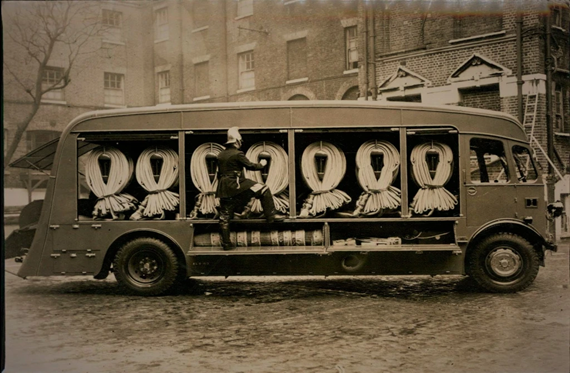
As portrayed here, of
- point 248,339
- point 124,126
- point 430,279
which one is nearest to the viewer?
point 248,339

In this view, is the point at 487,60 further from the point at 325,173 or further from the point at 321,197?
the point at 321,197

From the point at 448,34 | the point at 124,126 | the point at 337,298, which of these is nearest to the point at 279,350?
the point at 337,298

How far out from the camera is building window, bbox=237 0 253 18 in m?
6.56

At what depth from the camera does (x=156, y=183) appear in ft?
26.5

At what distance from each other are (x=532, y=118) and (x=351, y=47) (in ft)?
10.0

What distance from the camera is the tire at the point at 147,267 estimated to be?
7.73 m

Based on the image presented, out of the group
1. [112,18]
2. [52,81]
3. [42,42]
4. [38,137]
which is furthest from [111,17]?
[38,137]

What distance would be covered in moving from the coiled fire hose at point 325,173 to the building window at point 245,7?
2.08 meters

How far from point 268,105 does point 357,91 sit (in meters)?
2.10

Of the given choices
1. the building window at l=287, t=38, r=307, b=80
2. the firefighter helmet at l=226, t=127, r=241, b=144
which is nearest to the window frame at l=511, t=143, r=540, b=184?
the building window at l=287, t=38, r=307, b=80

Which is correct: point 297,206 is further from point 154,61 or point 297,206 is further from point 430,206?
point 154,61

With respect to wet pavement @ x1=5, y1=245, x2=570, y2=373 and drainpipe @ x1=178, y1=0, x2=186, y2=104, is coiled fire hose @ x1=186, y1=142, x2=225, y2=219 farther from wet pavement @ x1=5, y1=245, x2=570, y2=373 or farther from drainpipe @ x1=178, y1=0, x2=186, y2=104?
wet pavement @ x1=5, y1=245, x2=570, y2=373

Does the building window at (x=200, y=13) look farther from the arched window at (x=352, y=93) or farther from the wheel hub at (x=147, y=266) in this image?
the wheel hub at (x=147, y=266)

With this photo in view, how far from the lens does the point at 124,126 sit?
7840 mm
